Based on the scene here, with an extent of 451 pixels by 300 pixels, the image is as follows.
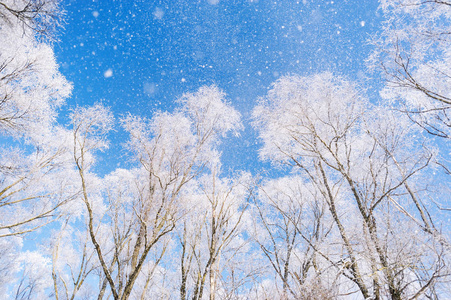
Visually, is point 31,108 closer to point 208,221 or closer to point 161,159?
point 161,159

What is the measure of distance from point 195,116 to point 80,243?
9.18m

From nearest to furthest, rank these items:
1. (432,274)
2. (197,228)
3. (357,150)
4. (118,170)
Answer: (432,274), (357,150), (197,228), (118,170)

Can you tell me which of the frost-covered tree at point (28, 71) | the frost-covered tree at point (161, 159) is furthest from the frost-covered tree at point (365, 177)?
the frost-covered tree at point (28, 71)

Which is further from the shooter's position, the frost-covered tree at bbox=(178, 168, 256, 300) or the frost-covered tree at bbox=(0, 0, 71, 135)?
the frost-covered tree at bbox=(178, 168, 256, 300)

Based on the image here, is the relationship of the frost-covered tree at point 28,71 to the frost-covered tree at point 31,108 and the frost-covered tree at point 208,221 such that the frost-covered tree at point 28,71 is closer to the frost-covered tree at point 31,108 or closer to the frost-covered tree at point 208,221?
the frost-covered tree at point 31,108

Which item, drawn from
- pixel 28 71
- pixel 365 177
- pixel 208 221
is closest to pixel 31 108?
pixel 28 71

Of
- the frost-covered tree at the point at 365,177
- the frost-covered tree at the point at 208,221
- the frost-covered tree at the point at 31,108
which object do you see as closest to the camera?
the frost-covered tree at the point at 365,177

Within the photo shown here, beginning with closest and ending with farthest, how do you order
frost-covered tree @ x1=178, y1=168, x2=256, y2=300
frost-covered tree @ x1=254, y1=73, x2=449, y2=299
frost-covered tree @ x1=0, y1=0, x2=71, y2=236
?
1. frost-covered tree @ x1=254, y1=73, x2=449, y2=299
2. frost-covered tree @ x1=0, y1=0, x2=71, y2=236
3. frost-covered tree @ x1=178, y1=168, x2=256, y2=300

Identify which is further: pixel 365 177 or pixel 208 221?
pixel 208 221

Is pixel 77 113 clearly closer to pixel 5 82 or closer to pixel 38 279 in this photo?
pixel 5 82

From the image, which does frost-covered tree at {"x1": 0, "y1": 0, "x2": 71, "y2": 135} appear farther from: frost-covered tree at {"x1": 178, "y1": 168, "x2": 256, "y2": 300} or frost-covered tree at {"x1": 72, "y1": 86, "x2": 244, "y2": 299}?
frost-covered tree at {"x1": 178, "y1": 168, "x2": 256, "y2": 300}

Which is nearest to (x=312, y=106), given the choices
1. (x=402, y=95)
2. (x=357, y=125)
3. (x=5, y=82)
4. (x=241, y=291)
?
(x=357, y=125)

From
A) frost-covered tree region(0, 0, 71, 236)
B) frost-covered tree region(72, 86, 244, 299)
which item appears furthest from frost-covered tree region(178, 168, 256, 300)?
A: frost-covered tree region(0, 0, 71, 236)

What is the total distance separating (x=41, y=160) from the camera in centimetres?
773
